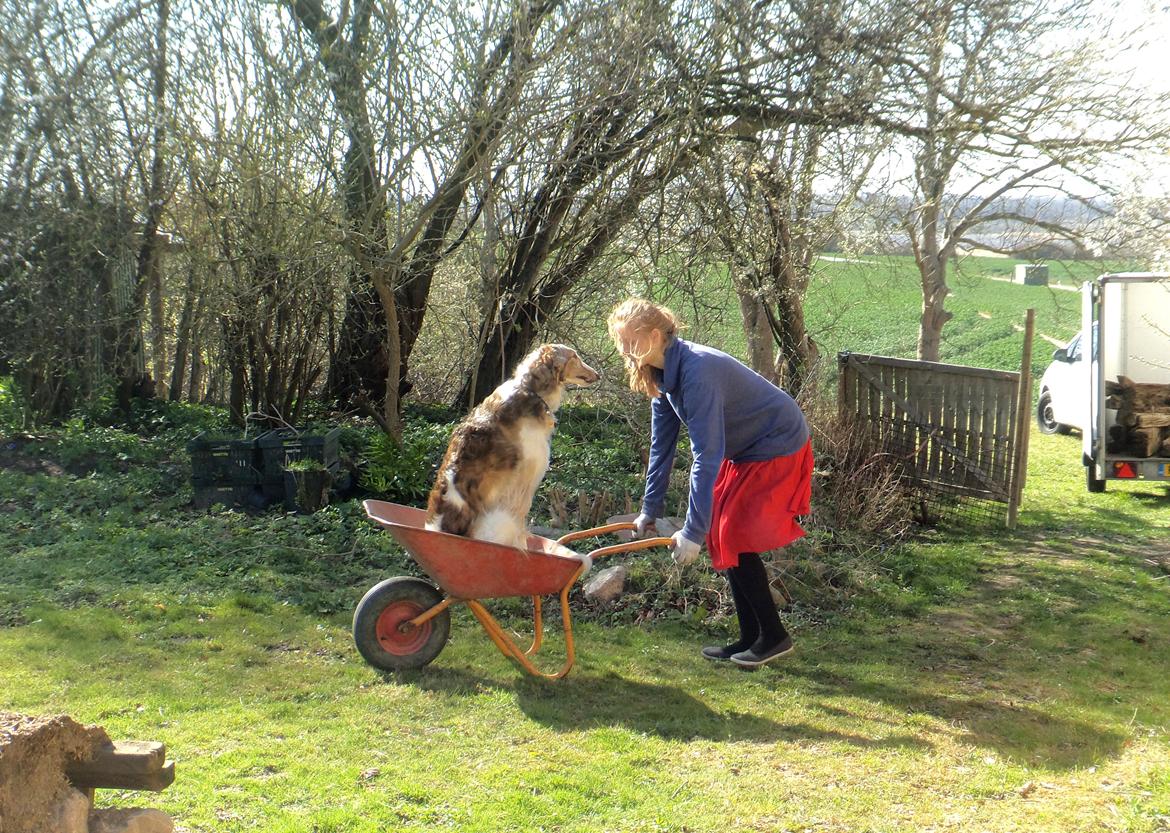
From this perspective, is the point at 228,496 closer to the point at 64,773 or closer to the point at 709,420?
the point at 709,420

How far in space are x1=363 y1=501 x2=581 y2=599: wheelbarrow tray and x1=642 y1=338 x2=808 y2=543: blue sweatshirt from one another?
0.59 metres

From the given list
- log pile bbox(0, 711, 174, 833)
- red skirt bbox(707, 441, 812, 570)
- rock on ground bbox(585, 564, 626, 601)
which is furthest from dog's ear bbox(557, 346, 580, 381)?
log pile bbox(0, 711, 174, 833)

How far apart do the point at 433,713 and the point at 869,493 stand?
427 cm

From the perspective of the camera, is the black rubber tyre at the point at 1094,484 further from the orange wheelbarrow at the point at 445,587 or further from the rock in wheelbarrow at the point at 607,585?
the orange wheelbarrow at the point at 445,587

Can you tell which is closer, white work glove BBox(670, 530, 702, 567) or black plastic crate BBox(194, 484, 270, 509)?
white work glove BBox(670, 530, 702, 567)

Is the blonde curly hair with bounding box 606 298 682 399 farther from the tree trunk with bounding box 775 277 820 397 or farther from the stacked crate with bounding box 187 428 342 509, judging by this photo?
the tree trunk with bounding box 775 277 820 397

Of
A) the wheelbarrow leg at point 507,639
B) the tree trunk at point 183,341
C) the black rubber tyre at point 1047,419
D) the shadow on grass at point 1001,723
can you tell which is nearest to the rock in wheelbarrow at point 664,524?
the shadow on grass at point 1001,723

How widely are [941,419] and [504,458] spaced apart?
503cm

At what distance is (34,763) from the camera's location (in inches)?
87.6

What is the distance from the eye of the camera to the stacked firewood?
9.67 meters

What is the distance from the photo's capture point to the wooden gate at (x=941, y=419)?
26.3 ft

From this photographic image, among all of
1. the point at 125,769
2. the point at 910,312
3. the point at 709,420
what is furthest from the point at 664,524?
the point at 910,312

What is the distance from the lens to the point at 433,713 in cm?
418

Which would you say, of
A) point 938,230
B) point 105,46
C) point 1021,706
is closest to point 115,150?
point 105,46
